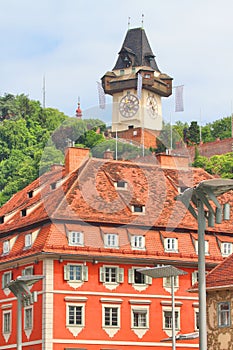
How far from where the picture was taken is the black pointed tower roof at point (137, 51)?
171000 mm

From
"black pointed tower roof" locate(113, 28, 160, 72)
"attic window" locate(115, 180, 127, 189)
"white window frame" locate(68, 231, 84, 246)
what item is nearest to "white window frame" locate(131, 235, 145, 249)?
"white window frame" locate(68, 231, 84, 246)

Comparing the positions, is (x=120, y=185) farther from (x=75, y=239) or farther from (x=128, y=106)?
(x=75, y=239)

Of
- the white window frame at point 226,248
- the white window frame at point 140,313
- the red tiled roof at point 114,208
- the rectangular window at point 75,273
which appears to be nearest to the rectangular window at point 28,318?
the rectangular window at point 75,273

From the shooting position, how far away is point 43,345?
74.8 meters

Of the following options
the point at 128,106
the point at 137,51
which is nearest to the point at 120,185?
the point at 128,106

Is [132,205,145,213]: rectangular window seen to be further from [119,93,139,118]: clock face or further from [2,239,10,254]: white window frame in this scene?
[2,239,10,254]: white window frame

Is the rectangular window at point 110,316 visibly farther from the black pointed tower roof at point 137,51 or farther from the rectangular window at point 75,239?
the black pointed tower roof at point 137,51

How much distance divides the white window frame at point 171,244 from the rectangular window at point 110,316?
610 cm

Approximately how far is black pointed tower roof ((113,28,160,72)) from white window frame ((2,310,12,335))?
9366 centimetres

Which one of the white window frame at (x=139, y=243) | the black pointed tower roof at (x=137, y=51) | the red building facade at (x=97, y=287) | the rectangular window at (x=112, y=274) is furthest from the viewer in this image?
the black pointed tower roof at (x=137, y=51)

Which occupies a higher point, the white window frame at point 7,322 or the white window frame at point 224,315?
the white window frame at point 7,322

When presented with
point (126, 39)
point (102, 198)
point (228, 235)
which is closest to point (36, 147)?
point (126, 39)

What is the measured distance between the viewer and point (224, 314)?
61.2 meters

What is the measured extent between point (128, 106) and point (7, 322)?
145 feet
